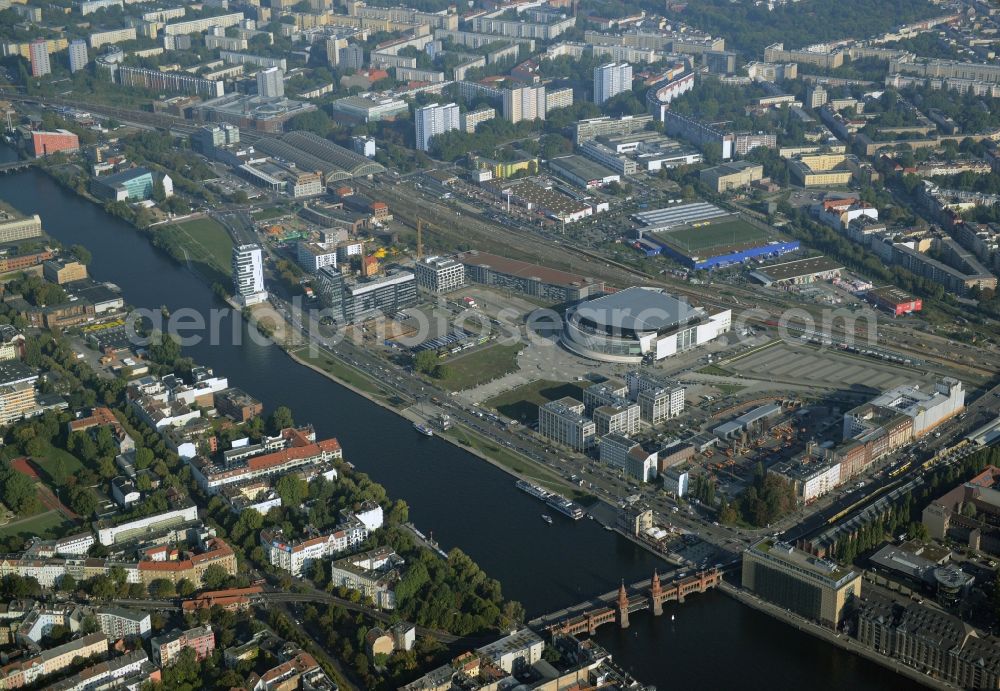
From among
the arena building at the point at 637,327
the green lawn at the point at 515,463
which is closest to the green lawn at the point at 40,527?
the green lawn at the point at 515,463

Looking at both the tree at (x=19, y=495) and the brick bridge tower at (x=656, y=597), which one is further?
the tree at (x=19, y=495)

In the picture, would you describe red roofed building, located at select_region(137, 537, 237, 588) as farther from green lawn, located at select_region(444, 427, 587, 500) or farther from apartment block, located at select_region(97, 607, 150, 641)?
green lawn, located at select_region(444, 427, 587, 500)

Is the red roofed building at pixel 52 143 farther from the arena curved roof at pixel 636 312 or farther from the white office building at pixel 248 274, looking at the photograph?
the arena curved roof at pixel 636 312

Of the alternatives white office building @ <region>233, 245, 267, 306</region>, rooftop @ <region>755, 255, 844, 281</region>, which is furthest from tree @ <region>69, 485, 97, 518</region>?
rooftop @ <region>755, 255, 844, 281</region>

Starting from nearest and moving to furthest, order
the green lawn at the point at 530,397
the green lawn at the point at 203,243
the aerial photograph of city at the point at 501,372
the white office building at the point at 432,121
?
1. the aerial photograph of city at the point at 501,372
2. the green lawn at the point at 530,397
3. the green lawn at the point at 203,243
4. the white office building at the point at 432,121

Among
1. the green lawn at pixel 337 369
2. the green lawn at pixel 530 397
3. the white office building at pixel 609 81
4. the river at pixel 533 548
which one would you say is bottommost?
the river at pixel 533 548
